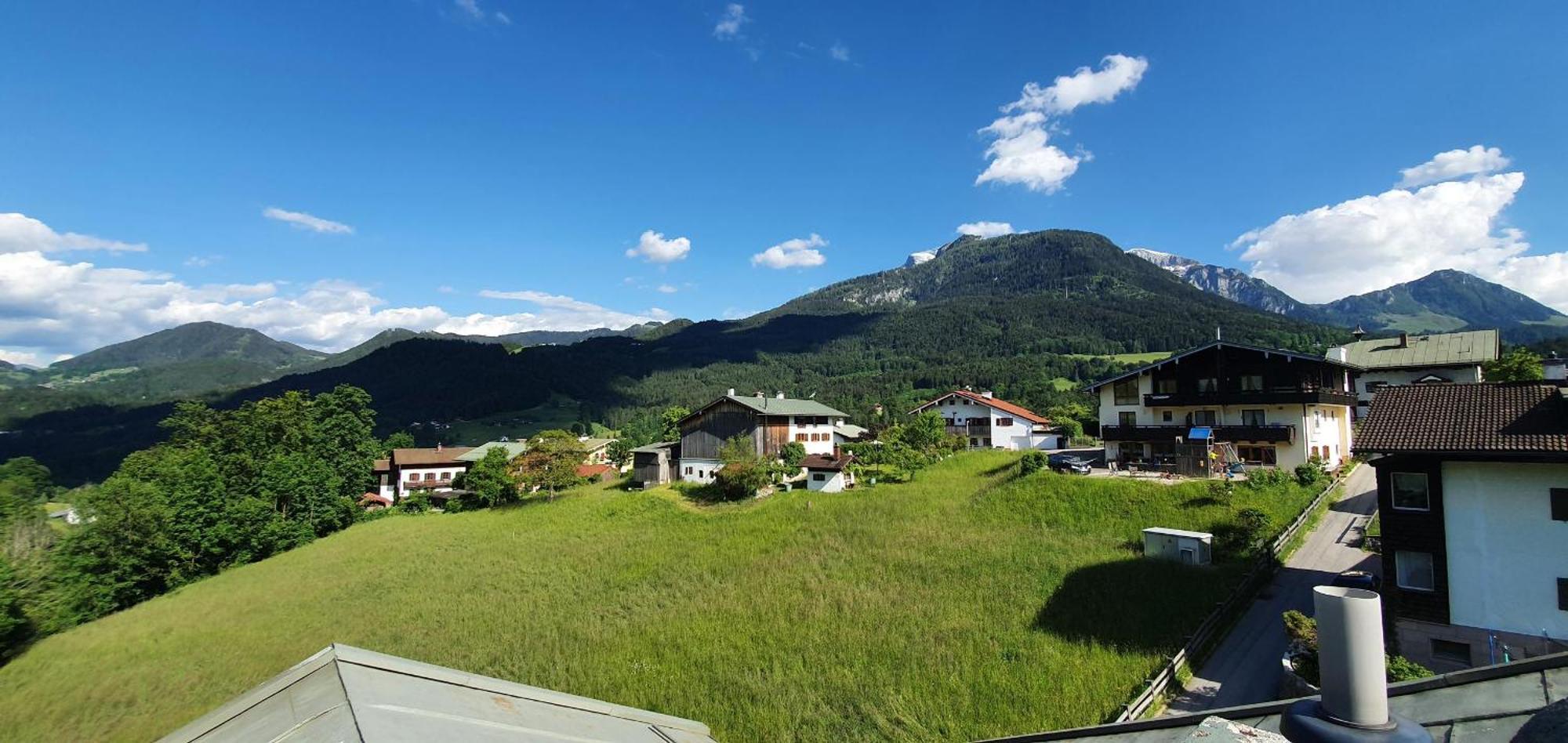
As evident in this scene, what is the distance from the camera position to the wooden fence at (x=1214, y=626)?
15491 mm

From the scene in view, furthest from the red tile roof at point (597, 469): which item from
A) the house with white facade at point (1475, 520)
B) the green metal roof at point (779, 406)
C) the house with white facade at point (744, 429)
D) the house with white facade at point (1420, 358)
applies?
the house with white facade at point (1420, 358)

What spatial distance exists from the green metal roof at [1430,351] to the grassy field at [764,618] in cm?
3125

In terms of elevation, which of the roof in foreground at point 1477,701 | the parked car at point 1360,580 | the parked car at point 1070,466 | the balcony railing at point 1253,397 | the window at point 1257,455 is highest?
the balcony railing at point 1253,397

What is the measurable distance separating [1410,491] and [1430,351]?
1811 inches

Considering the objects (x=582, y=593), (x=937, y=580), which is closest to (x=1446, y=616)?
(x=937, y=580)

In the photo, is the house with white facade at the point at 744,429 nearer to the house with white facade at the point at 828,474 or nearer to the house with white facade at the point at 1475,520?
the house with white facade at the point at 828,474

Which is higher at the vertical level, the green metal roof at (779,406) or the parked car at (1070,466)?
the green metal roof at (779,406)

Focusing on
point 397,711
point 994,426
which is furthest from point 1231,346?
point 397,711

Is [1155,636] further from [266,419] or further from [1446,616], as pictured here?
[266,419]

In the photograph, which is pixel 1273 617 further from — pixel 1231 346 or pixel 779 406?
pixel 779 406

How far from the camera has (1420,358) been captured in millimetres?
47906

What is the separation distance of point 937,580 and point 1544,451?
1732 centimetres

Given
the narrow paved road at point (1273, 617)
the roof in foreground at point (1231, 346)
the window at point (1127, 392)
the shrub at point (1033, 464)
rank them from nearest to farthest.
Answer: the narrow paved road at point (1273, 617) → the roof in foreground at point (1231, 346) → the shrub at point (1033, 464) → the window at point (1127, 392)

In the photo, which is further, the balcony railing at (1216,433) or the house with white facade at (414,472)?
the house with white facade at (414,472)
